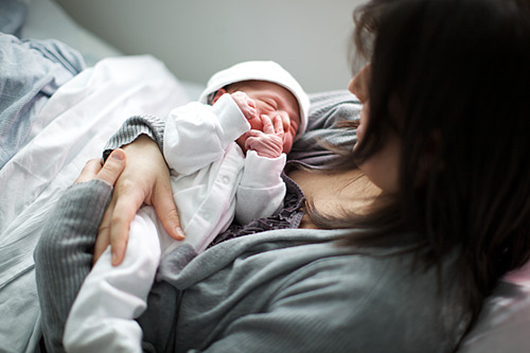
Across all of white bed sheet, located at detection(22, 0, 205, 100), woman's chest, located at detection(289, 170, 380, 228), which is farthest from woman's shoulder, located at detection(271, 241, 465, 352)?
white bed sheet, located at detection(22, 0, 205, 100)

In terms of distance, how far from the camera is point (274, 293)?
2.02 feet

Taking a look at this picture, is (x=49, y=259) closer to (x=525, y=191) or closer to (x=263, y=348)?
(x=263, y=348)

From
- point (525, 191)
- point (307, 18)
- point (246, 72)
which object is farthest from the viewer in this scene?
point (307, 18)

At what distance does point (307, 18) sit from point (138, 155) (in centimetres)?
96

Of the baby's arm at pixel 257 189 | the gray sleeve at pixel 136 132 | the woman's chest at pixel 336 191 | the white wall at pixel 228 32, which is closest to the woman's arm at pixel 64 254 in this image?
the gray sleeve at pixel 136 132

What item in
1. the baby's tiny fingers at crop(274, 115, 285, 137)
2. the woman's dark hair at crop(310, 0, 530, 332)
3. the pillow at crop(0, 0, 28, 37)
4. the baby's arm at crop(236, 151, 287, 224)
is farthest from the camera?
the pillow at crop(0, 0, 28, 37)

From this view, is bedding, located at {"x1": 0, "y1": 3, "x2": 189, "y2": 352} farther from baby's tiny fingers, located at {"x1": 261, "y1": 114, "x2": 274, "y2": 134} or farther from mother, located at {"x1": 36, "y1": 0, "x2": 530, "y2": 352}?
baby's tiny fingers, located at {"x1": 261, "y1": 114, "x2": 274, "y2": 134}

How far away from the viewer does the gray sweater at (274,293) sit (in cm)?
54

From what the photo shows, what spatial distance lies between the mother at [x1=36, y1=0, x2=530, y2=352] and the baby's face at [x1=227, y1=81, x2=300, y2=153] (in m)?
0.33

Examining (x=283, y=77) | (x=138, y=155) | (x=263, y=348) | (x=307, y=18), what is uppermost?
(x=307, y=18)

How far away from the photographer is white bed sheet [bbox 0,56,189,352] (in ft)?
2.18

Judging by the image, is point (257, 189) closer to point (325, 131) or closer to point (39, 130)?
point (325, 131)

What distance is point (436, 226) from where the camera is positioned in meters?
0.57

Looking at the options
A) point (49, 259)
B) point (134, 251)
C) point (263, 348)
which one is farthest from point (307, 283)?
point (49, 259)
